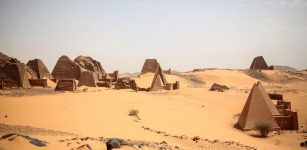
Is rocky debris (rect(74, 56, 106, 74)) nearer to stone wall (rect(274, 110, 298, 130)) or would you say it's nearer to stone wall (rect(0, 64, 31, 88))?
stone wall (rect(0, 64, 31, 88))

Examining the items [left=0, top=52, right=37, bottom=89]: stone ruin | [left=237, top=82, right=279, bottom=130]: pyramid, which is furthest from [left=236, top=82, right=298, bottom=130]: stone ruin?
[left=0, top=52, right=37, bottom=89]: stone ruin

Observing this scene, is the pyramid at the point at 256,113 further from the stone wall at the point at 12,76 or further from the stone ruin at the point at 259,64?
the stone ruin at the point at 259,64

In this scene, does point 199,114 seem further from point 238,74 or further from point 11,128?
point 238,74

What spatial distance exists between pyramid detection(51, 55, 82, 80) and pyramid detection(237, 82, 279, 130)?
23158 mm

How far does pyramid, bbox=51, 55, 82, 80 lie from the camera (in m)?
35.1

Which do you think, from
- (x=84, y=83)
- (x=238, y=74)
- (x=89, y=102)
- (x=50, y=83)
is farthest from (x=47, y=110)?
(x=238, y=74)

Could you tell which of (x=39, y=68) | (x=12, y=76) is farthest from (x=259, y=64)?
(x=12, y=76)

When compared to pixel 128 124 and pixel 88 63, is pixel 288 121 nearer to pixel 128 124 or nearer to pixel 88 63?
pixel 128 124

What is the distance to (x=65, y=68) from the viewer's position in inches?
1403

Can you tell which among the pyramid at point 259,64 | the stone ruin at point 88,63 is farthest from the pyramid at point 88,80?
the pyramid at point 259,64

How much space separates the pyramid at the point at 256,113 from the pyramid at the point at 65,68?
23158 millimetres

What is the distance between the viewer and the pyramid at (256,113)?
53.4 feet

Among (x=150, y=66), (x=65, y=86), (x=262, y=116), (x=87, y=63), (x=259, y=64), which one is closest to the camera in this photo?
(x=262, y=116)

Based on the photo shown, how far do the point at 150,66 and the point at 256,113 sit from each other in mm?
30182
